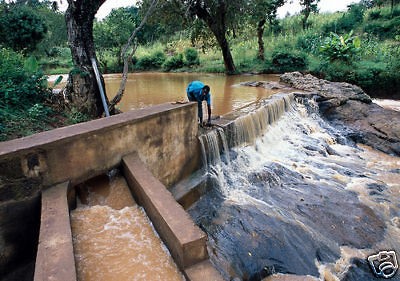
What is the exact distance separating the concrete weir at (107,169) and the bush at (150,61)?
18124mm

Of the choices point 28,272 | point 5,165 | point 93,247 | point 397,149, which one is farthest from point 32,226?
point 397,149

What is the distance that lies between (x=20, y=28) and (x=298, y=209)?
17.7 meters

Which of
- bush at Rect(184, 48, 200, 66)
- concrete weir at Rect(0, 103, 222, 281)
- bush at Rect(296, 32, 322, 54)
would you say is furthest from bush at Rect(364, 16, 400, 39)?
concrete weir at Rect(0, 103, 222, 281)

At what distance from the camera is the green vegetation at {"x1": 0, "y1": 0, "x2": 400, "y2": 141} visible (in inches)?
217

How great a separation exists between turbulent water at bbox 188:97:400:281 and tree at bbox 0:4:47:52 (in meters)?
15.2

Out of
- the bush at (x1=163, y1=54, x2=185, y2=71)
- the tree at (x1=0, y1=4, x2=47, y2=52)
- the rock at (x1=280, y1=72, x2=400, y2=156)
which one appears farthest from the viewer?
the bush at (x1=163, y1=54, x2=185, y2=71)

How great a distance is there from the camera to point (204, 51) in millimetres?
19312

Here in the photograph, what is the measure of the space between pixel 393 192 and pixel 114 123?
19.7 feet

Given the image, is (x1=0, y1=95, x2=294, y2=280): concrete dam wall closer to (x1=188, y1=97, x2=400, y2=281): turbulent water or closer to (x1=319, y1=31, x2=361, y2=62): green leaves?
(x1=188, y1=97, x2=400, y2=281): turbulent water

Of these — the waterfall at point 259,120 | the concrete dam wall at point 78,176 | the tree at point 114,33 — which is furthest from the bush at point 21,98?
the tree at point 114,33

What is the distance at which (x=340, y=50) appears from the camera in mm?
14453

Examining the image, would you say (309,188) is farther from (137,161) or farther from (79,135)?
(79,135)

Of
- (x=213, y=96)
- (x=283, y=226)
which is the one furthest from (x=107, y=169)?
(x=213, y=96)

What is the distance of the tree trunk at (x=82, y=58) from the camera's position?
18.9ft
